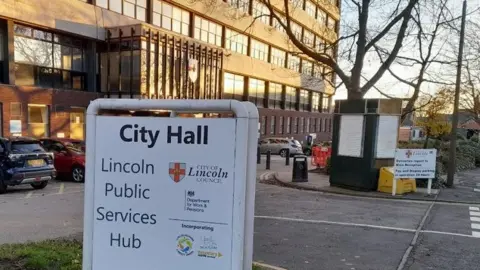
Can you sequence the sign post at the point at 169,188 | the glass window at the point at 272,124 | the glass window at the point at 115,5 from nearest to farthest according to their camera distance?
1. the sign post at the point at 169,188
2. the glass window at the point at 115,5
3. the glass window at the point at 272,124

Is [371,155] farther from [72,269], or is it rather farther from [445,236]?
[72,269]

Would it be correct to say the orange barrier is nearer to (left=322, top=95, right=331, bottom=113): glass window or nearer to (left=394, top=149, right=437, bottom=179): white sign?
(left=394, top=149, right=437, bottom=179): white sign

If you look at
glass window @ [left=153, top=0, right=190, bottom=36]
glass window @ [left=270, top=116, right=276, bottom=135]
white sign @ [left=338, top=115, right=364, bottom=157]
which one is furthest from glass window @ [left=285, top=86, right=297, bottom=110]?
white sign @ [left=338, top=115, right=364, bottom=157]

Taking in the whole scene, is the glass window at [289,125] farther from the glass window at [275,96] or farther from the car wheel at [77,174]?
the car wheel at [77,174]

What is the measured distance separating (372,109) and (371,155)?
1511mm

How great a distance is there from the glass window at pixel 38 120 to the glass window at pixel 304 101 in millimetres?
37745

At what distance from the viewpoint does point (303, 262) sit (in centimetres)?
561

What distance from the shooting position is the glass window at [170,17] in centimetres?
2856

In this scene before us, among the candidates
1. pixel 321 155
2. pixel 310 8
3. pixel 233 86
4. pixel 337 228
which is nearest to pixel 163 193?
pixel 337 228

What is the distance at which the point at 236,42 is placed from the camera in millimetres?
39594

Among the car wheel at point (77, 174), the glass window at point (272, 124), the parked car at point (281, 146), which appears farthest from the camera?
the glass window at point (272, 124)

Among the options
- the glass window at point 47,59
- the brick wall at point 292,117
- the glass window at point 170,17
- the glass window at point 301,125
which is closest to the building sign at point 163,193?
the glass window at point 47,59

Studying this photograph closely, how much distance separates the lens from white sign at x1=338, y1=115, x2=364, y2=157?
1325 centimetres

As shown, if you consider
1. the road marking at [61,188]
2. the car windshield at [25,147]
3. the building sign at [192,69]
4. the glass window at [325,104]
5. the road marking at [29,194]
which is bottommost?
the road marking at [61,188]
